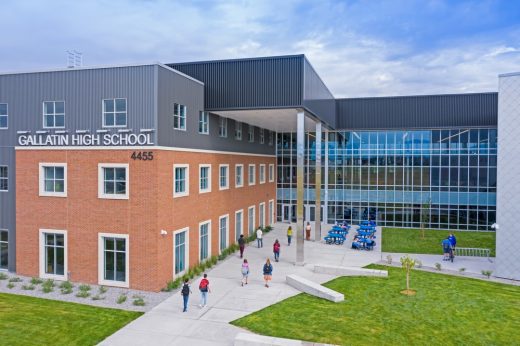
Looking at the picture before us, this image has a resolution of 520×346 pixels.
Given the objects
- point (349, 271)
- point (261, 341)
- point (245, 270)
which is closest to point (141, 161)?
point (245, 270)

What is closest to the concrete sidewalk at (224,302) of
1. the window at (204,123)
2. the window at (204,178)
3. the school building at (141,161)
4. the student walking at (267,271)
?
the student walking at (267,271)

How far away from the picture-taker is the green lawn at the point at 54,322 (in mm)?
14406

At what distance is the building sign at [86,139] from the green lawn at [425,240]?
18685mm

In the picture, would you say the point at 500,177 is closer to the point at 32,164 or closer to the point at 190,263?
the point at 190,263

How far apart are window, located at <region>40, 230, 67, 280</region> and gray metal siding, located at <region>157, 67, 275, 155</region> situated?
7304mm

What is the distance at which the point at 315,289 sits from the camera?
61.1 ft

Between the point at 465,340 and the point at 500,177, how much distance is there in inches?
482

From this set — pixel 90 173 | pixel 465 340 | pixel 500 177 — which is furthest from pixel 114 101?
pixel 500 177

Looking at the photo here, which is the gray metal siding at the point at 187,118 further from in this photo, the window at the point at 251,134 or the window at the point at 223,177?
the window at the point at 251,134

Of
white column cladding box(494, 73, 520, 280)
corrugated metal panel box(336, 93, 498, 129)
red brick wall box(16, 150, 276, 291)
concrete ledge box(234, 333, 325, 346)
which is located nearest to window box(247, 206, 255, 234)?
red brick wall box(16, 150, 276, 291)

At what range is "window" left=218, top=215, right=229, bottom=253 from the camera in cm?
2778

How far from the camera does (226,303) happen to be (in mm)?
17766

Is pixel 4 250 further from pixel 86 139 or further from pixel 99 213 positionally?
pixel 86 139

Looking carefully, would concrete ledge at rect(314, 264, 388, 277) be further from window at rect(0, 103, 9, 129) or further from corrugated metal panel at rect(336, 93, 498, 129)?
corrugated metal panel at rect(336, 93, 498, 129)
